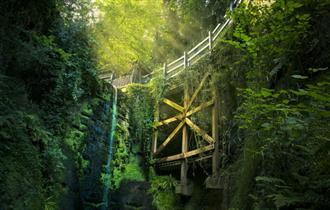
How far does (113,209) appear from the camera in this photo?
861cm

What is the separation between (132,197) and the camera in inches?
359

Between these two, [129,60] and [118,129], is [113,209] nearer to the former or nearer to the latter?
[118,129]

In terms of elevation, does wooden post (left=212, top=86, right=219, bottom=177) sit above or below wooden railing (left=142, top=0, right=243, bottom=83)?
below

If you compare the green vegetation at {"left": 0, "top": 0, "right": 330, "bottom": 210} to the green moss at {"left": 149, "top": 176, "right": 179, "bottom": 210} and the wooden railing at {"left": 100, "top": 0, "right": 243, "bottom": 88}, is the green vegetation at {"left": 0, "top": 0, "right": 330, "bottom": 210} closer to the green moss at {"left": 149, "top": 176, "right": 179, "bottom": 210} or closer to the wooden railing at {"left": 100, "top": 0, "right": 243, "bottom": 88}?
the green moss at {"left": 149, "top": 176, "right": 179, "bottom": 210}

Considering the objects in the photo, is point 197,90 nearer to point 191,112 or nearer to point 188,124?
point 191,112

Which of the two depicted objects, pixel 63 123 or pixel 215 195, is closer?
pixel 63 123

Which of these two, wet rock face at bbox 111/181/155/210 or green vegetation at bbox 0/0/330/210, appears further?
wet rock face at bbox 111/181/155/210

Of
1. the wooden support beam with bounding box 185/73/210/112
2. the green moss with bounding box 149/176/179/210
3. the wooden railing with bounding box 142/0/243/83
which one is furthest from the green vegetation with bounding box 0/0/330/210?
the wooden railing with bounding box 142/0/243/83

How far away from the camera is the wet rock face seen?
349 inches

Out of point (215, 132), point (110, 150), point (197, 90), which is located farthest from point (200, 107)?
point (110, 150)

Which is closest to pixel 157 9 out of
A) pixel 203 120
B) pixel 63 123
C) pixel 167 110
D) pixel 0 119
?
pixel 167 110

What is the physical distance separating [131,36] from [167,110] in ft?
19.9

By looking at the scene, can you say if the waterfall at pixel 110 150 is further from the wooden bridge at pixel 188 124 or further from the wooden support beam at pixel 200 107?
the wooden support beam at pixel 200 107

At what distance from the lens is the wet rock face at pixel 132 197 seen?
8859 mm
